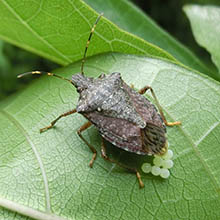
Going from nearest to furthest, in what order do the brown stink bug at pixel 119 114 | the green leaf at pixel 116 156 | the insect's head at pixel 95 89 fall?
1. the green leaf at pixel 116 156
2. the brown stink bug at pixel 119 114
3. the insect's head at pixel 95 89

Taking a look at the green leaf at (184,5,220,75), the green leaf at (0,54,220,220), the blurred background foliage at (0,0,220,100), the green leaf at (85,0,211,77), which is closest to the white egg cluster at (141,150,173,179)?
the green leaf at (0,54,220,220)

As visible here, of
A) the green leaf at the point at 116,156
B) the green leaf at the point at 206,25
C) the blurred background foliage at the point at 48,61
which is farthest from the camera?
the blurred background foliage at the point at 48,61

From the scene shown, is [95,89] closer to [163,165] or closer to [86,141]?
[86,141]

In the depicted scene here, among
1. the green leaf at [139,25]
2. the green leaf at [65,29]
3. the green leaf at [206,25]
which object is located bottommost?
the green leaf at [65,29]

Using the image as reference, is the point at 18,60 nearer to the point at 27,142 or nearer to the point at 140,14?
the point at 140,14

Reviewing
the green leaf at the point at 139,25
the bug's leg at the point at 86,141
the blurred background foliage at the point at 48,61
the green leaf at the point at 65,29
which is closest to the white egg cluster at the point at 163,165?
the bug's leg at the point at 86,141

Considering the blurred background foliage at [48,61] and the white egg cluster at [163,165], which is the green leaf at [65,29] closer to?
the white egg cluster at [163,165]

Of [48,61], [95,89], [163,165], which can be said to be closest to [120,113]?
[95,89]

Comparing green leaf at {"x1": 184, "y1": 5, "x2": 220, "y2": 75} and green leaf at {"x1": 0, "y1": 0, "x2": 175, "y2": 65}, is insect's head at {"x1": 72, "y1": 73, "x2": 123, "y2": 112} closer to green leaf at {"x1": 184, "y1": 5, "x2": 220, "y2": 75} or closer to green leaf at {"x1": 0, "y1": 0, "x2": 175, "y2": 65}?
green leaf at {"x1": 0, "y1": 0, "x2": 175, "y2": 65}
